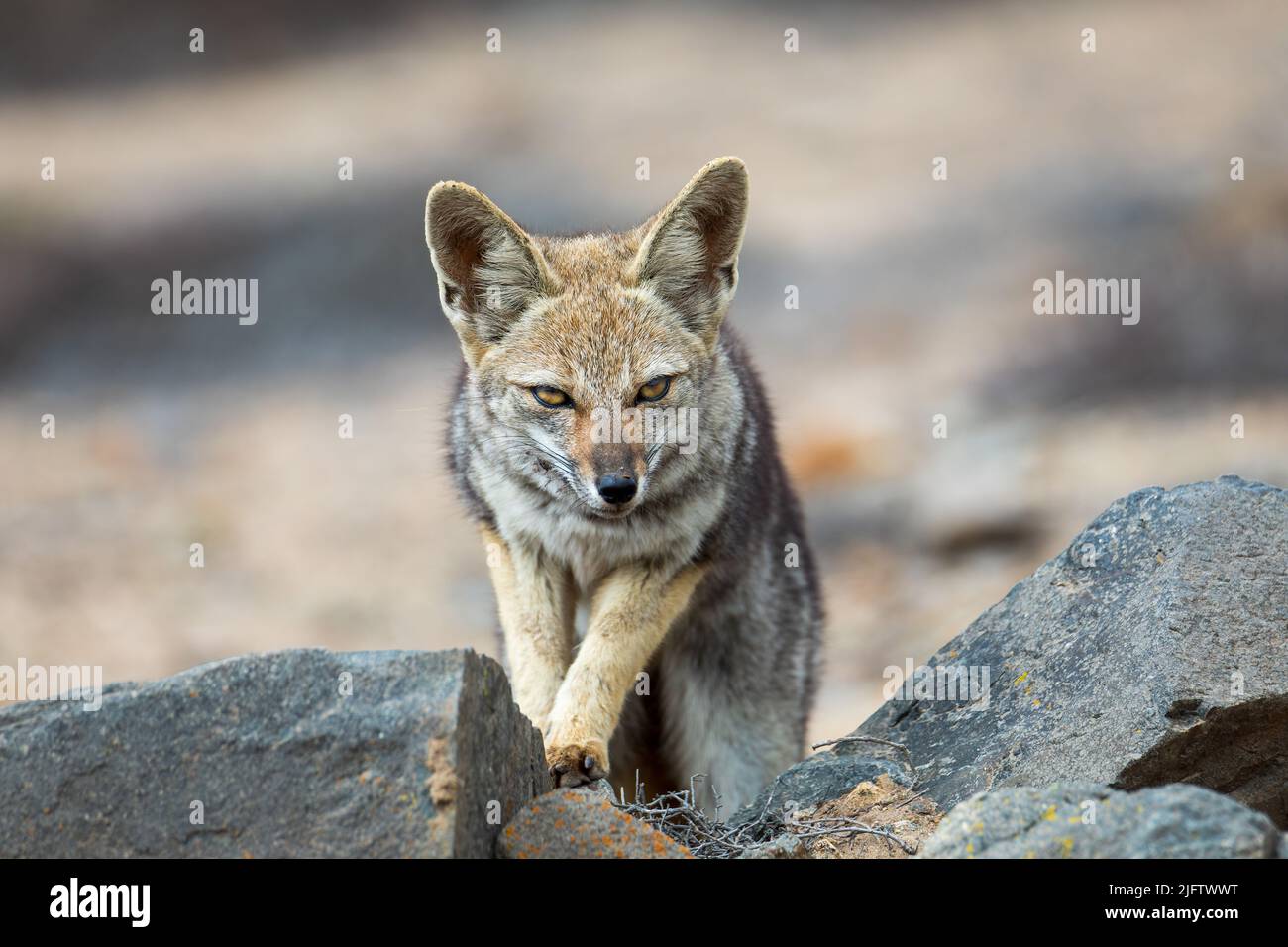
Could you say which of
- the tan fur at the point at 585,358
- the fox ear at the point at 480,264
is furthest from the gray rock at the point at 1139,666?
the fox ear at the point at 480,264

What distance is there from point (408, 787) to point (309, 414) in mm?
18153

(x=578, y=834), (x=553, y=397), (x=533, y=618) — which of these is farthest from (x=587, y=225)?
(x=578, y=834)

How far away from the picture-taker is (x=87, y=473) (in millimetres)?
20078

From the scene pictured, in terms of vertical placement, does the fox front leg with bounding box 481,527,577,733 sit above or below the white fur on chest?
below

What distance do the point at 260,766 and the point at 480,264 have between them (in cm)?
307

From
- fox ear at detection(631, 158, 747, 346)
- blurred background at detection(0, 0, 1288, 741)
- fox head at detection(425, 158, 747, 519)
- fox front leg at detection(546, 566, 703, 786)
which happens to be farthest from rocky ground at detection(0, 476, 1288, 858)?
blurred background at detection(0, 0, 1288, 741)

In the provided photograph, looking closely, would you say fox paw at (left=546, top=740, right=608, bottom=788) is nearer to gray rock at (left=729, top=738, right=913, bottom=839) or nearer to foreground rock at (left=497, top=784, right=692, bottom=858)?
gray rock at (left=729, top=738, right=913, bottom=839)

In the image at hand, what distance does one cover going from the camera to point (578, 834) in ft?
14.4

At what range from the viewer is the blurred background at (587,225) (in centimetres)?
1689

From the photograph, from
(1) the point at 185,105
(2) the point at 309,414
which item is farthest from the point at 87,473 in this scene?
(1) the point at 185,105

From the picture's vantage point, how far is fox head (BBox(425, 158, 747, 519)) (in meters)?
6.12

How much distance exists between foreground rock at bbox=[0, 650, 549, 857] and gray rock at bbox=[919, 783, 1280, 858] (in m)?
1.49

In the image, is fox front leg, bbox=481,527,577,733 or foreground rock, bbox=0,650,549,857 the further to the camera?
fox front leg, bbox=481,527,577,733

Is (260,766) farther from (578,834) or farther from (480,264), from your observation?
(480,264)
